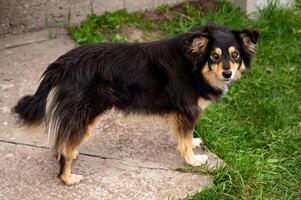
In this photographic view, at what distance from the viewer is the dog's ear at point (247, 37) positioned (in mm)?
3471

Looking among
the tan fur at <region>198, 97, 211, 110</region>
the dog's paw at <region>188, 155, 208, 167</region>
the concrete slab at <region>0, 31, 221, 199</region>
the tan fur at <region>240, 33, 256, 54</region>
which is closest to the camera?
the tan fur at <region>240, 33, 256, 54</region>

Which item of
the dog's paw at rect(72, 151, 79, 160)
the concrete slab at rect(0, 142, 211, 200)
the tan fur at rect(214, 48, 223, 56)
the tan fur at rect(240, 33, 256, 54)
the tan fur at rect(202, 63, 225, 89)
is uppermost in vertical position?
the tan fur at rect(240, 33, 256, 54)


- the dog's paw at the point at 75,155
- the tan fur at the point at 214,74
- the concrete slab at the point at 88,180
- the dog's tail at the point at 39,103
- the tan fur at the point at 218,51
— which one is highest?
the tan fur at the point at 218,51

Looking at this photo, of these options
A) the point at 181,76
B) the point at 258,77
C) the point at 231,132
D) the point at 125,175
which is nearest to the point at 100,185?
the point at 125,175

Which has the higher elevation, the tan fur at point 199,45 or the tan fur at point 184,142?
the tan fur at point 199,45

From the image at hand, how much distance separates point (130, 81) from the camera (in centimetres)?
350

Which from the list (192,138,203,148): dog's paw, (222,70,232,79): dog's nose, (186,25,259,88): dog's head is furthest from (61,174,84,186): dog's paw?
(222,70,232,79): dog's nose

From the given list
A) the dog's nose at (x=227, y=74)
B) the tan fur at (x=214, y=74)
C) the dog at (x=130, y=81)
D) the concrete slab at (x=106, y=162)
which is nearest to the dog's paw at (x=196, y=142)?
the concrete slab at (x=106, y=162)

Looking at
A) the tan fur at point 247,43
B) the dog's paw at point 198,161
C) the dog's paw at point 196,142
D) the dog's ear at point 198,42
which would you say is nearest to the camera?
the dog's ear at point 198,42

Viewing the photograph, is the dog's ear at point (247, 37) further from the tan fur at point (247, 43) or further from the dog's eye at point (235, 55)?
the dog's eye at point (235, 55)

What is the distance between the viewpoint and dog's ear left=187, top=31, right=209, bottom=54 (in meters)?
3.39

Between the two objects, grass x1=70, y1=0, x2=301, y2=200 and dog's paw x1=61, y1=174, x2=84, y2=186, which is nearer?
dog's paw x1=61, y1=174, x2=84, y2=186

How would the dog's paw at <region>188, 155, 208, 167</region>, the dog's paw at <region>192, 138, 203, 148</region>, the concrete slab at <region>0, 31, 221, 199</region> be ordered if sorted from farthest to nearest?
the dog's paw at <region>192, 138, 203, 148</region>
the dog's paw at <region>188, 155, 208, 167</region>
the concrete slab at <region>0, 31, 221, 199</region>

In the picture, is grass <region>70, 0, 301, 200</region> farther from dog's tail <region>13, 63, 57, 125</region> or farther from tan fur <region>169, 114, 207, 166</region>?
dog's tail <region>13, 63, 57, 125</region>
